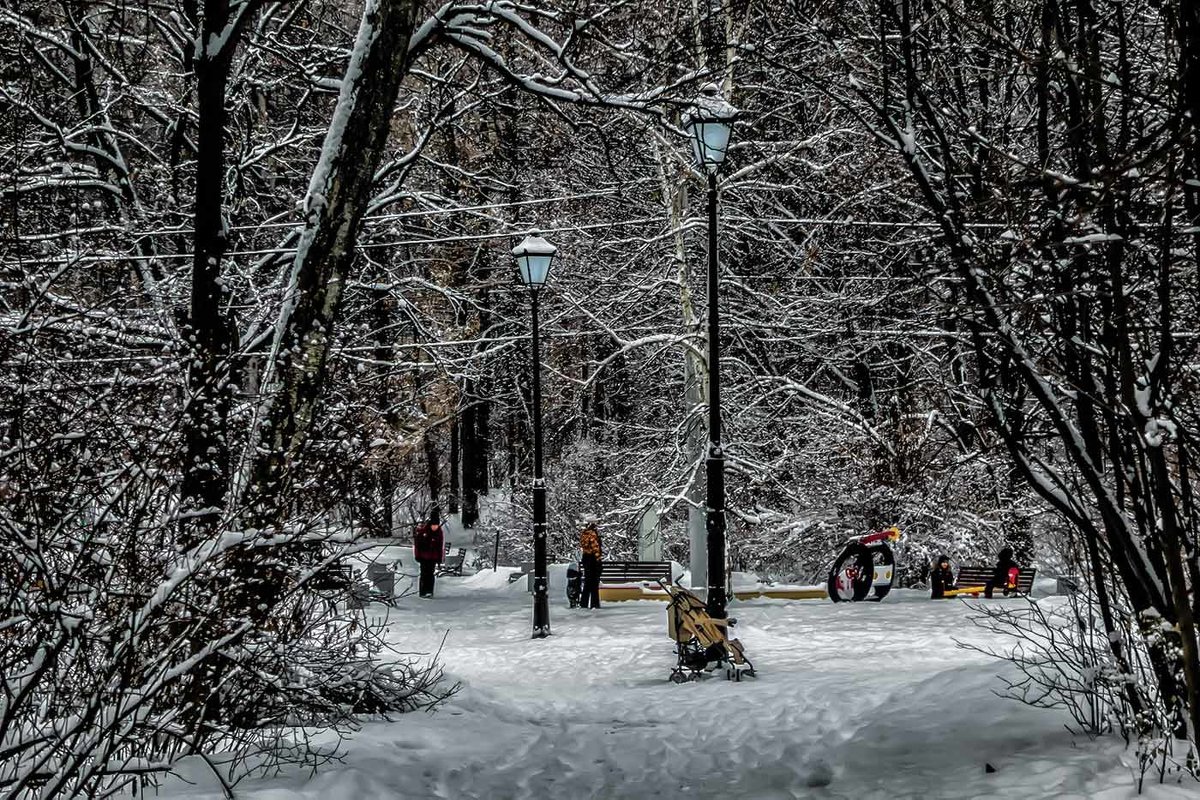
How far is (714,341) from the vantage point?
43.8ft

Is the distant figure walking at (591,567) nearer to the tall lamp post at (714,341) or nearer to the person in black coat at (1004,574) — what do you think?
the person in black coat at (1004,574)

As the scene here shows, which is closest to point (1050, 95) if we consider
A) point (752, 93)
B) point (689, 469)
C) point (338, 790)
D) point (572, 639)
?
point (338, 790)

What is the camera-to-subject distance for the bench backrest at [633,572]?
75.9 feet

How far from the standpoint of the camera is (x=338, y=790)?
21.0 feet

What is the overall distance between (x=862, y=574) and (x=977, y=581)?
6.57 ft

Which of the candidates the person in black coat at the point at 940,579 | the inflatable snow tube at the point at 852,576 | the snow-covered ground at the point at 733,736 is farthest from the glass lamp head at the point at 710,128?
the person in black coat at the point at 940,579

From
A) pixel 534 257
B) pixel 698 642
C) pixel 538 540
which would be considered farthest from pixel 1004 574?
pixel 534 257

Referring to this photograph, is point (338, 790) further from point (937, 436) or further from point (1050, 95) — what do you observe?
point (937, 436)

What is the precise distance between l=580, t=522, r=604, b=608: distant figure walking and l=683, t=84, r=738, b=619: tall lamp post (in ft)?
22.8

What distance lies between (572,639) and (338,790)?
10205 millimetres

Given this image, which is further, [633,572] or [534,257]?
[633,572]

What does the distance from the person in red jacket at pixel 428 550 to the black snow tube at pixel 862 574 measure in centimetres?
724

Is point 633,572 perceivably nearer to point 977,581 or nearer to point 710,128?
point 977,581

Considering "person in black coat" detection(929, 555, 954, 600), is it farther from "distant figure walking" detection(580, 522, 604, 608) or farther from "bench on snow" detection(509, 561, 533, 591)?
"bench on snow" detection(509, 561, 533, 591)
